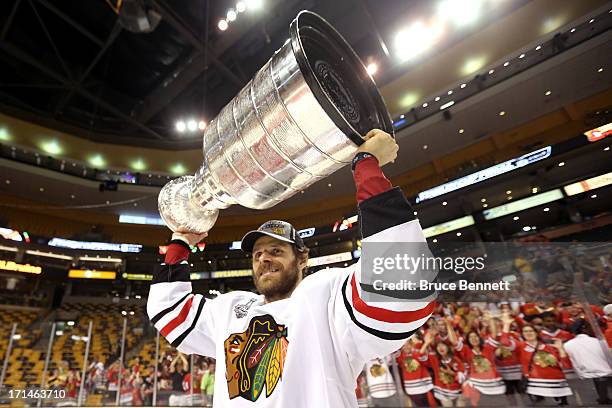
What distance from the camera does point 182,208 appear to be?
132 cm

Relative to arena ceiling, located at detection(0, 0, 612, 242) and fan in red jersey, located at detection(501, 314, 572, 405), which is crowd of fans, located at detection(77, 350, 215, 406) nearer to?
arena ceiling, located at detection(0, 0, 612, 242)

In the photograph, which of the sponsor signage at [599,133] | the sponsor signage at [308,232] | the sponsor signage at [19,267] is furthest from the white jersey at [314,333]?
the sponsor signage at [19,267]

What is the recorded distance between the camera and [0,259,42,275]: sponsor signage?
1171 cm

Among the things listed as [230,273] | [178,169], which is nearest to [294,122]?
[230,273]

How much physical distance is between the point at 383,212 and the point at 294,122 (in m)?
0.29

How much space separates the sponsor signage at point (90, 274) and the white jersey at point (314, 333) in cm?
1450

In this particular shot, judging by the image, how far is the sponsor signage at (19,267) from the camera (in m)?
11.7

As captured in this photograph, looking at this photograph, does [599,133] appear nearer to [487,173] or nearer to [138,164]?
[487,173]

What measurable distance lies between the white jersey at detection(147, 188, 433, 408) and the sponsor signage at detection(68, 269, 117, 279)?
14498 millimetres

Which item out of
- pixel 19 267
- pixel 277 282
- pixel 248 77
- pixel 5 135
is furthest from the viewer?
pixel 19 267

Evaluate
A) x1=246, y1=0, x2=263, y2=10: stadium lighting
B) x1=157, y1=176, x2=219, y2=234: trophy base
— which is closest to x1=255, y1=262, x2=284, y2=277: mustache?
x1=157, y1=176, x2=219, y2=234: trophy base

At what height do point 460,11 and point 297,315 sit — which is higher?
point 460,11

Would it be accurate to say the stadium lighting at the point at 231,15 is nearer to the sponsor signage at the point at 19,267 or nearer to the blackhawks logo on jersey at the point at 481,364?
the blackhawks logo on jersey at the point at 481,364

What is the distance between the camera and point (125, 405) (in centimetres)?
463
